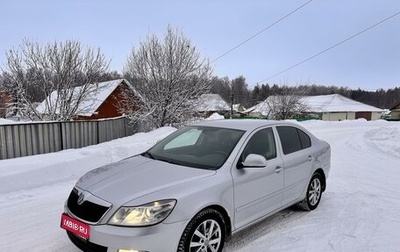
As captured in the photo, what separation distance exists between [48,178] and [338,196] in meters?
5.97

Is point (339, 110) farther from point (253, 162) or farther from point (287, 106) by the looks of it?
point (253, 162)

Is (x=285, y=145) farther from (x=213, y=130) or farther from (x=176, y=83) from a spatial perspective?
(x=176, y=83)

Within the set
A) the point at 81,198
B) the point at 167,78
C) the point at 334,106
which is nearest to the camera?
the point at 81,198

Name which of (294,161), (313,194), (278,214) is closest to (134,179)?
(294,161)

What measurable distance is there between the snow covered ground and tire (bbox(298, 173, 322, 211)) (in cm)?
11

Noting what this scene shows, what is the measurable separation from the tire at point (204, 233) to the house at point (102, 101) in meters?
14.4

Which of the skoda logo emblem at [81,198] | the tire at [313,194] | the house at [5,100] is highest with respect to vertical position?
the house at [5,100]

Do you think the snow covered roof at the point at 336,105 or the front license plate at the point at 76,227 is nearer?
the front license plate at the point at 76,227

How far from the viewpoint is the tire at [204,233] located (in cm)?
310

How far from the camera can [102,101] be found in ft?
83.1

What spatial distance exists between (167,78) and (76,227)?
44.5 feet

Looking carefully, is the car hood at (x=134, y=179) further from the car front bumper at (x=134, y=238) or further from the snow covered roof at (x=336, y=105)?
the snow covered roof at (x=336, y=105)

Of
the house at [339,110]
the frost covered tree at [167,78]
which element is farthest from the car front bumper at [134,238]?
the house at [339,110]

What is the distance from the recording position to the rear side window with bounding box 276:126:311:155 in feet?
15.4
